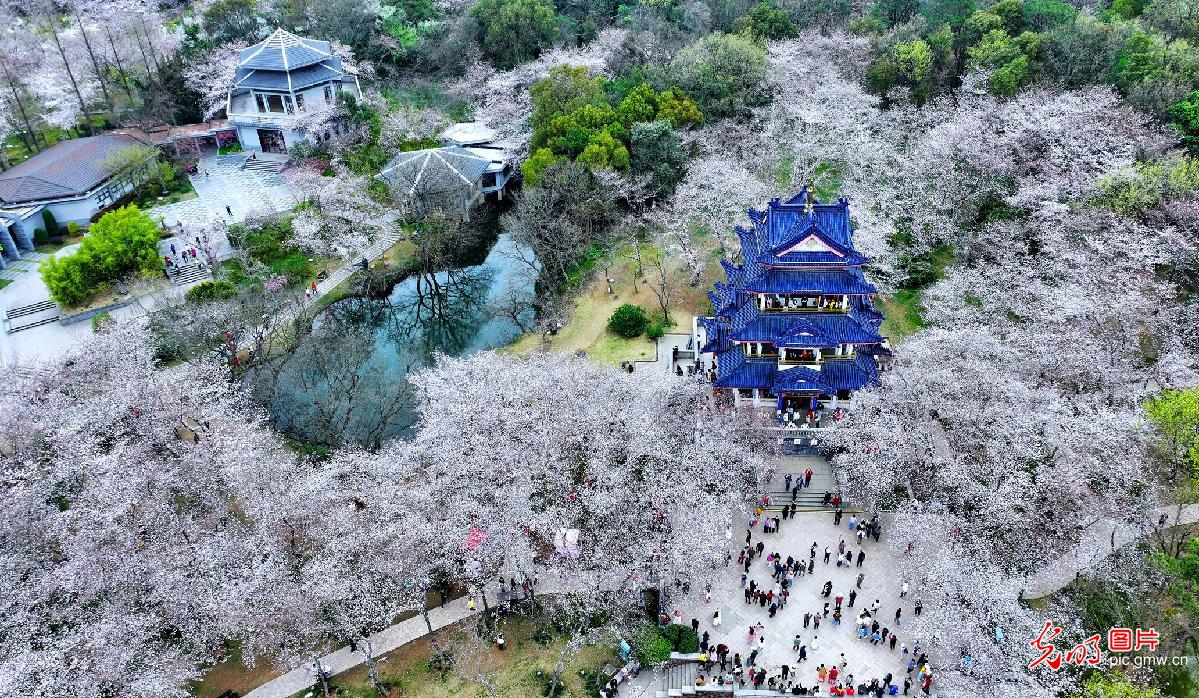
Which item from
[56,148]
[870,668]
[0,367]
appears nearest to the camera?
[870,668]

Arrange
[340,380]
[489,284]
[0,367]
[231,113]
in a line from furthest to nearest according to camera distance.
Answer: [231,113], [489,284], [340,380], [0,367]

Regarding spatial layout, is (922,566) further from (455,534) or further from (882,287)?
(882,287)

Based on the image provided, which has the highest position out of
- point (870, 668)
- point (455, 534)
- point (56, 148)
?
point (56, 148)

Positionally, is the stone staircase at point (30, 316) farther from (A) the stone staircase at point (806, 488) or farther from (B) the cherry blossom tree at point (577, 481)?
Result: (A) the stone staircase at point (806, 488)

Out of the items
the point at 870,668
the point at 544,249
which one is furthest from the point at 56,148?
the point at 870,668

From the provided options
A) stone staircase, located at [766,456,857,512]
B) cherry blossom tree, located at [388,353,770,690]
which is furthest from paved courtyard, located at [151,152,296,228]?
stone staircase, located at [766,456,857,512]

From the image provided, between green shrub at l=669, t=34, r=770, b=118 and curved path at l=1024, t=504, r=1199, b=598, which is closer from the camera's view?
curved path at l=1024, t=504, r=1199, b=598

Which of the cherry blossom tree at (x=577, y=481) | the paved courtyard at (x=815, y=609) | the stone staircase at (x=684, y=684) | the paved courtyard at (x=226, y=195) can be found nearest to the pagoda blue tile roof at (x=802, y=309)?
the cherry blossom tree at (x=577, y=481)

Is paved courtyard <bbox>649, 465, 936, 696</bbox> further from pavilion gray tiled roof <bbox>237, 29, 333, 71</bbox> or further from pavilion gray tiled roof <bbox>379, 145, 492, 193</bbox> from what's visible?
pavilion gray tiled roof <bbox>237, 29, 333, 71</bbox>
